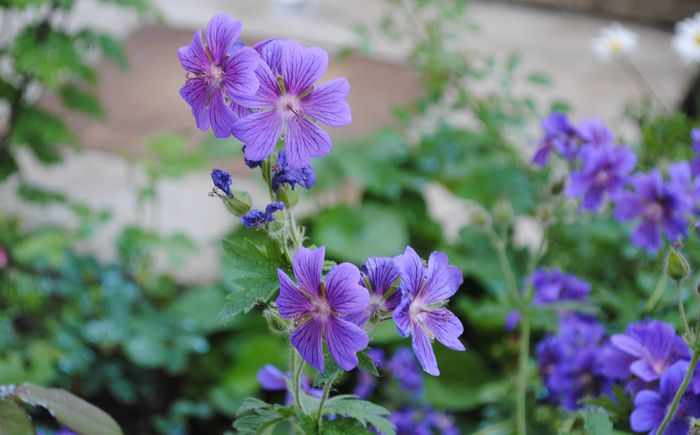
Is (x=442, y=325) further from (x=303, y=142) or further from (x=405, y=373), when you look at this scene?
(x=405, y=373)

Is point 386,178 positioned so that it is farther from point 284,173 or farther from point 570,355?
point 284,173

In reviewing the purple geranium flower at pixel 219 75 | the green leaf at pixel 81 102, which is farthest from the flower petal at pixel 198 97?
the green leaf at pixel 81 102

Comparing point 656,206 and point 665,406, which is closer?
point 665,406

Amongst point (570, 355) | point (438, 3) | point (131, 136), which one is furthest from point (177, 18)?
point (570, 355)

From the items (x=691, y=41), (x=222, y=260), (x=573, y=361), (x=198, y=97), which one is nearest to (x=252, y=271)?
(x=198, y=97)

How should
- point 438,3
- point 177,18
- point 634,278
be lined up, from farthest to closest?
point 177,18 < point 438,3 < point 634,278

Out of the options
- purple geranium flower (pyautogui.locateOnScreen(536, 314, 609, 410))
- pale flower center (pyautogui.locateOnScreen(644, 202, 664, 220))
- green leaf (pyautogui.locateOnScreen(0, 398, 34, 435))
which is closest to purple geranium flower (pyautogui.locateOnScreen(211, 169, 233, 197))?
green leaf (pyautogui.locateOnScreen(0, 398, 34, 435))

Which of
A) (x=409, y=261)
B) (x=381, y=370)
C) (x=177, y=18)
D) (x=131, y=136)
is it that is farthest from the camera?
(x=177, y=18)
